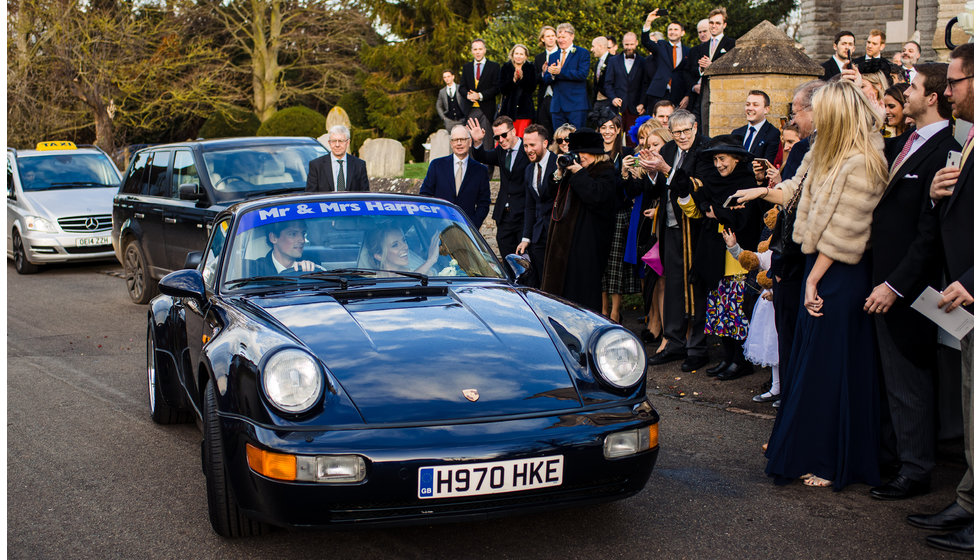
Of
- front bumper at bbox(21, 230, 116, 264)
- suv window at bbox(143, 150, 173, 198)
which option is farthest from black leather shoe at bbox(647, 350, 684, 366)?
front bumper at bbox(21, 230, 116, 264)

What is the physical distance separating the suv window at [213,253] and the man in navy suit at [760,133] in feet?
14.8

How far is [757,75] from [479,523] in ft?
27.2

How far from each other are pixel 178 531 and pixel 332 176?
560 centimetres

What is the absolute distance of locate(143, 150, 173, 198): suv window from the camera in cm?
1162

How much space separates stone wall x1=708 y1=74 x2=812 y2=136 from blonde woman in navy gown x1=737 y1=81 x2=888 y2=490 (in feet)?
21.4

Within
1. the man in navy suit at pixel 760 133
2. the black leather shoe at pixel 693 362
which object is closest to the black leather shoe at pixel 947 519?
the black leather shoe at pixel 693 362

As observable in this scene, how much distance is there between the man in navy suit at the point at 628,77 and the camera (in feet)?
43.9

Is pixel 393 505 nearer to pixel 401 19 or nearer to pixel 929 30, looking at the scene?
pixel 929 30

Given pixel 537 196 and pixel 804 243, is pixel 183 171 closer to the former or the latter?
pixel 537 196

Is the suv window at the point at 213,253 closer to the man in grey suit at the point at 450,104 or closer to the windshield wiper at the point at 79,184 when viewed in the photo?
the man in grey suit at the point at 450,104

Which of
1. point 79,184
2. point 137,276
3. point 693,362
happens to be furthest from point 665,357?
point 79,184

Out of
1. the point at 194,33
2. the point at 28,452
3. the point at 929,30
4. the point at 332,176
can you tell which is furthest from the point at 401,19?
the point at 28,452

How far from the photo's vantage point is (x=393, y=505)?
368cm

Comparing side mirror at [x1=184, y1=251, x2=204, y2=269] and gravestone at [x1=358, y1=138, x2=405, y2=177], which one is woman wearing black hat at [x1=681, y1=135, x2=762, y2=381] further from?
gravestone at [x1=358, y1=138, x2=405, y2=177]
